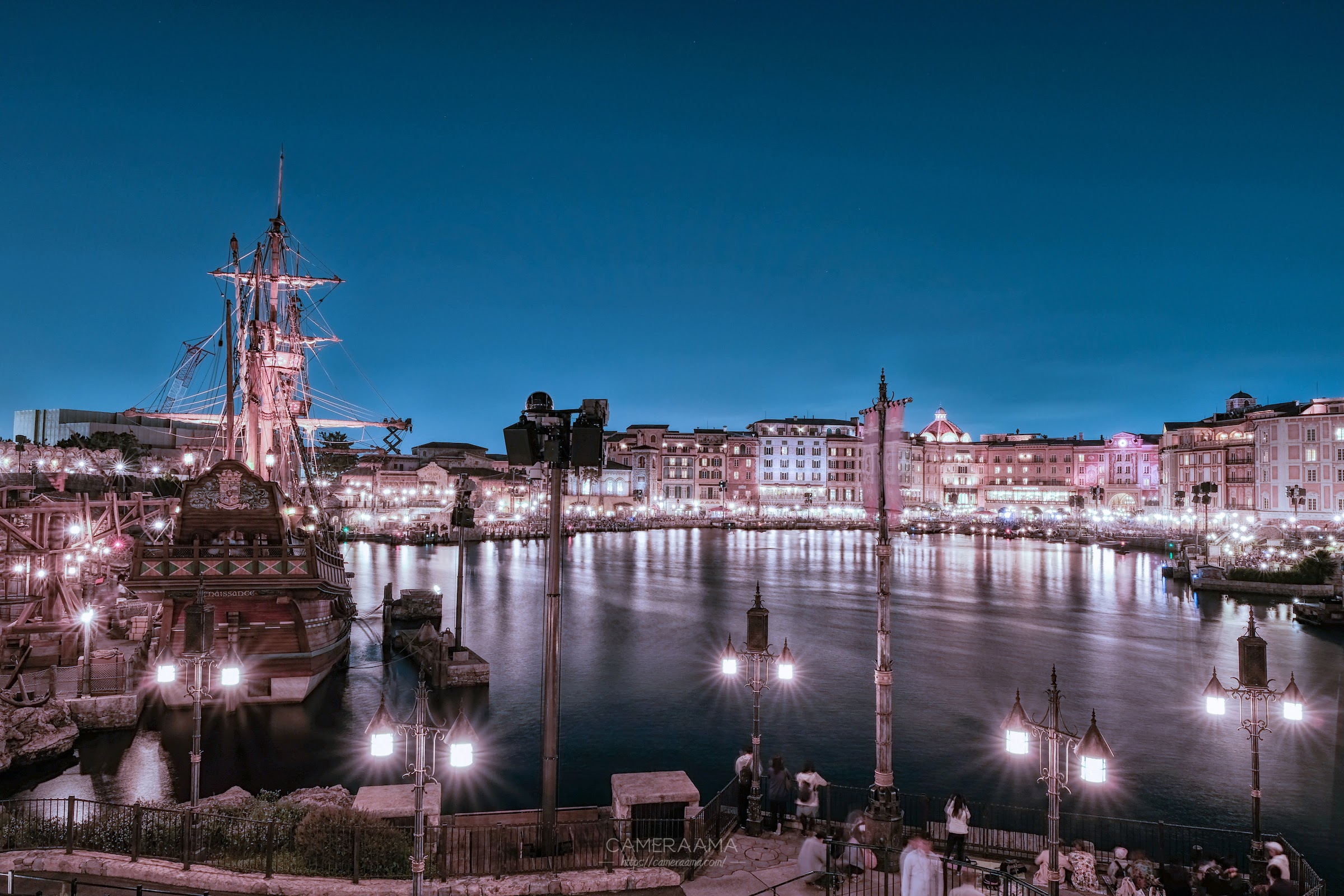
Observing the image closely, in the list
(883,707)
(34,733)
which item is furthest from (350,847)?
(34,733)

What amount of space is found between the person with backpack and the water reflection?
5560 millimetres

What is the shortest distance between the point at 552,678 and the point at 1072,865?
8.08m

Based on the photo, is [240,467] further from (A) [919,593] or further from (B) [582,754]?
(A) [919,593]

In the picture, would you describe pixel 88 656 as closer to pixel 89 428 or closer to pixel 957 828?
pixel 957 828

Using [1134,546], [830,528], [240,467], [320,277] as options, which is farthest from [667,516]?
[240,467]

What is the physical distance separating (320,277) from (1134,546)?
327 feet

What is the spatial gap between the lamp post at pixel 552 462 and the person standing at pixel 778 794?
4.40m

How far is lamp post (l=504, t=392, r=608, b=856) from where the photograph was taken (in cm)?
851

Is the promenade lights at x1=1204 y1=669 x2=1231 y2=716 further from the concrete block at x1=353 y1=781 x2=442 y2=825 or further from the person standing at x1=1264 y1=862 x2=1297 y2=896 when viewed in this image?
the concrete block at x1=353 y1=781 x2=442 y2=825

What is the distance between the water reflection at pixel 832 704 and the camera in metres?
18.2

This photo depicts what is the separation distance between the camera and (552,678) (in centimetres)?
923

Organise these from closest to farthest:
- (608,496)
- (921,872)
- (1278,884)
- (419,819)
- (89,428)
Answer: (921,872) → (419,819) → (1278,884) → (89,428) → (608,496)

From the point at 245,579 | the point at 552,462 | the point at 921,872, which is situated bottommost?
the point at 921,872

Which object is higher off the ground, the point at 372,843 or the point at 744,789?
the point at 372,843
